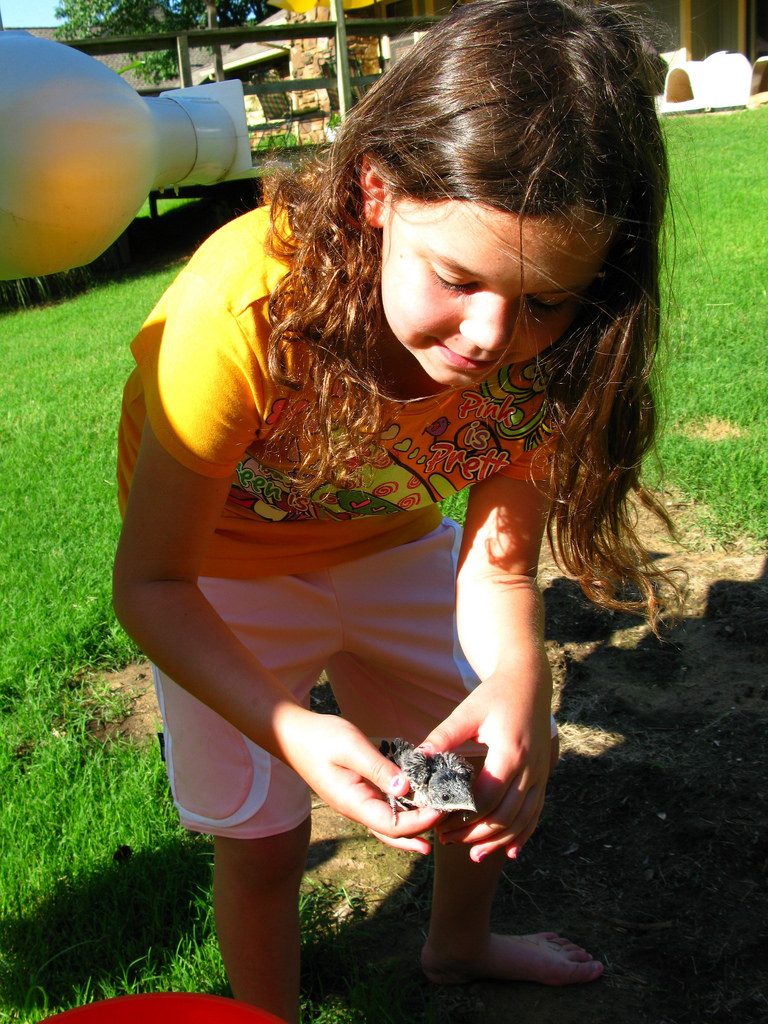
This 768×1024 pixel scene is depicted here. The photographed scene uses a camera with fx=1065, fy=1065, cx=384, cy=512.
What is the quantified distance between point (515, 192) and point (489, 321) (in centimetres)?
16

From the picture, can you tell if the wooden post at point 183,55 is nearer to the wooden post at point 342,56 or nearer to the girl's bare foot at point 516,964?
the wooden post at point 342,56

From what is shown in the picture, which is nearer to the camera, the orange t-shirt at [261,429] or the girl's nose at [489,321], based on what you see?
the girl's nose at [489,321]

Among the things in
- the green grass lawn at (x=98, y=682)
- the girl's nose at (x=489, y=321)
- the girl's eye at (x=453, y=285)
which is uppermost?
the girl's eye at (x=453, y=285)

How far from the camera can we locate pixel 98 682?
9.96ft

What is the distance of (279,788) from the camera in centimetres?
178

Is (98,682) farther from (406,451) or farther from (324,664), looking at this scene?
(406,451)

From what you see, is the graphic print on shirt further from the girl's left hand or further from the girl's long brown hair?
the girl's left hand

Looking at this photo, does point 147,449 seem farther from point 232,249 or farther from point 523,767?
point 523,767

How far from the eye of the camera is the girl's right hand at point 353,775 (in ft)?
4.45

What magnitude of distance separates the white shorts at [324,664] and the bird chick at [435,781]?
1.20 ft

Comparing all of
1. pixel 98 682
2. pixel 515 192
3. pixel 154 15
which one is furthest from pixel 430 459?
pixel 154 15

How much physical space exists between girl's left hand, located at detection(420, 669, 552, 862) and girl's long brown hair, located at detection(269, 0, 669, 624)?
391mm

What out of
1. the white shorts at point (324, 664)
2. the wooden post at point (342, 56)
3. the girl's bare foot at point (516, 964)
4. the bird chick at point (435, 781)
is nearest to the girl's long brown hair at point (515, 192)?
the white shorts at point (324, 664)

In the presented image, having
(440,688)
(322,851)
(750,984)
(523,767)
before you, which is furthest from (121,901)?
(750,984)
